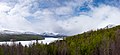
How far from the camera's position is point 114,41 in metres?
27.5

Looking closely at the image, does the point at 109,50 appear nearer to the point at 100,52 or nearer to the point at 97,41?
the point at 100,52

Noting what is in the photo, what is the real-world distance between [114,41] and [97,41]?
2034 mm

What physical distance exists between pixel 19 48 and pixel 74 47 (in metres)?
5.71

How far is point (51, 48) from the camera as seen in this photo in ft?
99.6

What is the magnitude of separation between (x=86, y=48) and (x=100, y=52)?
2176 mm

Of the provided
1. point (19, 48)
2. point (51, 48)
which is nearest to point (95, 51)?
point (51, 48)

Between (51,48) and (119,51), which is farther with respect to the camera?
(51,48)

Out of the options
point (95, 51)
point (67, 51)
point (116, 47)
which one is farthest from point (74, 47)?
point (116, 47)

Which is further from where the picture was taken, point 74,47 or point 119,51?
point 74,47

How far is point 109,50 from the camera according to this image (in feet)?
85.8

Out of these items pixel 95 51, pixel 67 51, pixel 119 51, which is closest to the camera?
pixel 119 51

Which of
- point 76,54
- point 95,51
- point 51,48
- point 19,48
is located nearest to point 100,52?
point 95,51

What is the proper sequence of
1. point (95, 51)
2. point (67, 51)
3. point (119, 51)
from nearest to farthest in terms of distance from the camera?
point (119, 51)
point (95, 51)
point (67, 51)

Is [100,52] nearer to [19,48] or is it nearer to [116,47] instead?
[116,47]
